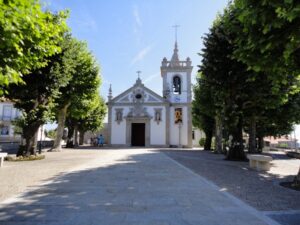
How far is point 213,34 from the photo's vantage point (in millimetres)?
15289

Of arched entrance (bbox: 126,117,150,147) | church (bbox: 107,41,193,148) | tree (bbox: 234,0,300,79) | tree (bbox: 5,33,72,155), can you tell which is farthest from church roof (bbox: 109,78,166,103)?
tree (bbox: 234,0,300,79)

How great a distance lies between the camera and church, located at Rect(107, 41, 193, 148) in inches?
1366

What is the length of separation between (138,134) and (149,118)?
2659mm

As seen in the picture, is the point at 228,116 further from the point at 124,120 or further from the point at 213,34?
the point at 124,120

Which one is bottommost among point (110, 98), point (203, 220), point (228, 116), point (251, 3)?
point (203, 220)

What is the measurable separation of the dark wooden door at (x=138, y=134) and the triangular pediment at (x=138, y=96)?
3.19 m

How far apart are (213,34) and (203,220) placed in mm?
12782

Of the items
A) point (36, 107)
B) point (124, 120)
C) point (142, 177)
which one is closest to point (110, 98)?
point (124, 120)

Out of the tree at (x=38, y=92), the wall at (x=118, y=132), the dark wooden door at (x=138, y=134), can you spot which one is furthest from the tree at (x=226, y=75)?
the wall at (x=118, y=132)

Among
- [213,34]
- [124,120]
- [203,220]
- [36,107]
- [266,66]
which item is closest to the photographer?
[203,220]

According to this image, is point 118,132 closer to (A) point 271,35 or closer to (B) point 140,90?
(B) point 140,90

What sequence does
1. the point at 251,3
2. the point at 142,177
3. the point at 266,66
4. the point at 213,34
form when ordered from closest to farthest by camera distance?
the point at 251,3, the point at 266,66, the point at 142,177, the point at 213,34

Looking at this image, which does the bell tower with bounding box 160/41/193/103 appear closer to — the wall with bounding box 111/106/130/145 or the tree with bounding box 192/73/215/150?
the wall with bounding box 111/106/130/145

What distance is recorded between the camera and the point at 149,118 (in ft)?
115
